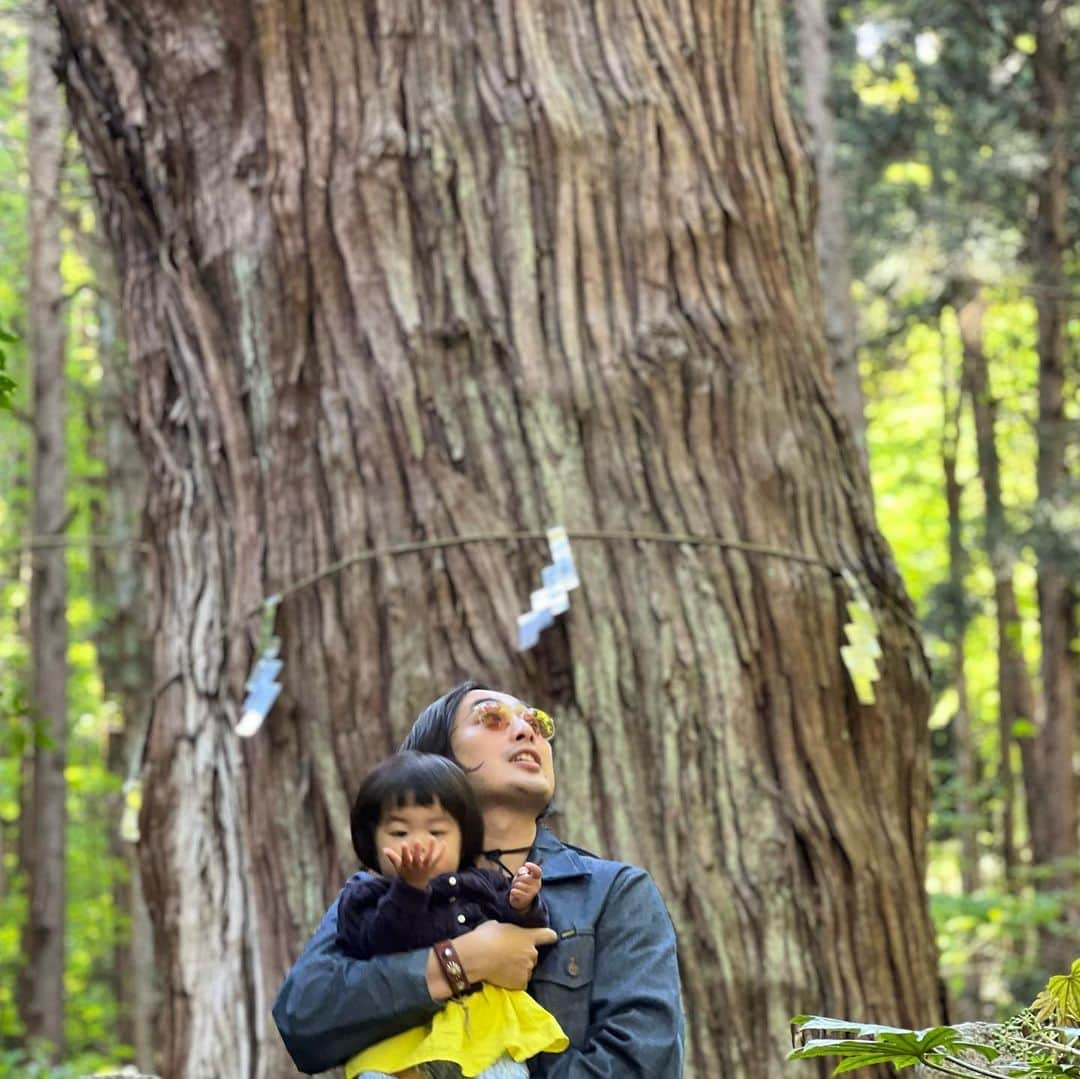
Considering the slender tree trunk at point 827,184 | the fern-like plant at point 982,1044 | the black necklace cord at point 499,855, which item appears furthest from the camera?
the slender tree trunk at point 827,184

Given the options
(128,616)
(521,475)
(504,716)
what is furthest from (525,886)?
(128,616)

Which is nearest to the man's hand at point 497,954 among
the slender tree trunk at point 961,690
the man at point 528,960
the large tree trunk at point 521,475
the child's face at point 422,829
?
the man at point 528,960

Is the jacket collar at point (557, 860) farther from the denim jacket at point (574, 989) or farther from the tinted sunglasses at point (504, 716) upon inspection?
the tinted sunglasses at point (504, 716)

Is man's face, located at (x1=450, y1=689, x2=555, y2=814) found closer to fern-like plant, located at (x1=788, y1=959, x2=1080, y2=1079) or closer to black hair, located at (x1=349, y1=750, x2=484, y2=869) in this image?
black hair, located at (x1=349, y1=750, x2=484, y2=869)

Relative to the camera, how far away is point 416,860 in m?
2.20

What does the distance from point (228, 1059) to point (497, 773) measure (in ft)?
8.65

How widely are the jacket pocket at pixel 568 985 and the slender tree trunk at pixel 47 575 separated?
11.0 m

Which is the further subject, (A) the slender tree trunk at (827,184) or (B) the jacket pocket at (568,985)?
(A) the slender tree trunk at (827,184)

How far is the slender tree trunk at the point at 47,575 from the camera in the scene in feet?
42.8

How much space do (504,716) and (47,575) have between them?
1219 centimetres

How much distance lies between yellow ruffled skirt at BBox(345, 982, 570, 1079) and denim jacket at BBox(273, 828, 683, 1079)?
3 cm

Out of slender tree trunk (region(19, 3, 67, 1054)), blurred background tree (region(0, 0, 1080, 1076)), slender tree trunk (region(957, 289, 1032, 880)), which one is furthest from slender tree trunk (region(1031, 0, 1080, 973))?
slender tree trunk (region(19, 3, 67, 1054))

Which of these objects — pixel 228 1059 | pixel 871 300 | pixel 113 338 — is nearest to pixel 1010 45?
pixel 871 300

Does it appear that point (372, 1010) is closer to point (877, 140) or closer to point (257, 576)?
point (257, 576)
